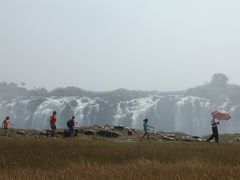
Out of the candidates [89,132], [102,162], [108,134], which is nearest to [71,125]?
[108,134]

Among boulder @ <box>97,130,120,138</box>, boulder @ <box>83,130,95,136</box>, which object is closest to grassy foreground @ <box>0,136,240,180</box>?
boulder @ <box>97,130,120,138</box>

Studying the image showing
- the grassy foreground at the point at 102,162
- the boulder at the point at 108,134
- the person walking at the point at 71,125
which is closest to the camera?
the grassy foreground at the point at 102,162

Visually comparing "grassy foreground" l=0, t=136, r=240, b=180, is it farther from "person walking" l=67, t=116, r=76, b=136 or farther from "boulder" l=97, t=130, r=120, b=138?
"boulder" l=97, t=130, r=120, b=138

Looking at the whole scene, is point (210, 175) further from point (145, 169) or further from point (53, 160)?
point (53, 160)

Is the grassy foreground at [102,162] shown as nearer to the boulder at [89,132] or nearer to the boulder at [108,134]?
the boulder at [108,134]

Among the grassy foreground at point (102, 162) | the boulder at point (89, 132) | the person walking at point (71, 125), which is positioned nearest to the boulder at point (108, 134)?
the boulder at point (89, 132)

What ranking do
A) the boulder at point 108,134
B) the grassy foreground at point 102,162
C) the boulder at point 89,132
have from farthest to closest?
the boulder at point 89,132 < the boulder at point 108,134 < the grassy foreground at point 102,162

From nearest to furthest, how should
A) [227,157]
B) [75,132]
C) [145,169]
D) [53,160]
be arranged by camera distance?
[145,169] < [53,160] < [227,157] < [75,132]

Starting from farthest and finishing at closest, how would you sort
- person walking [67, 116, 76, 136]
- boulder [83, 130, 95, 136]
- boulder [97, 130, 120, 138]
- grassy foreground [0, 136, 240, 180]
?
boulder [83, 130, 95, 136]
boulder [97, 130, 120, 138]
person walking [67, 116, 76, 136]
grassy foreground [0, 136, 240, 180]

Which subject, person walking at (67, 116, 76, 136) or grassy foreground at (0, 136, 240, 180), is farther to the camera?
person walking at (67, 116, 76, 136)

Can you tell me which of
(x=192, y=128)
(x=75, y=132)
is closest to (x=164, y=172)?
(x=75, y=132)

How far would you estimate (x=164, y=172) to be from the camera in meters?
11.4

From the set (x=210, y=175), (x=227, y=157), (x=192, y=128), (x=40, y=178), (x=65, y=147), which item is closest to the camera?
(x=210, y=175)

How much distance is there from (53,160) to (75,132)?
22460mm
